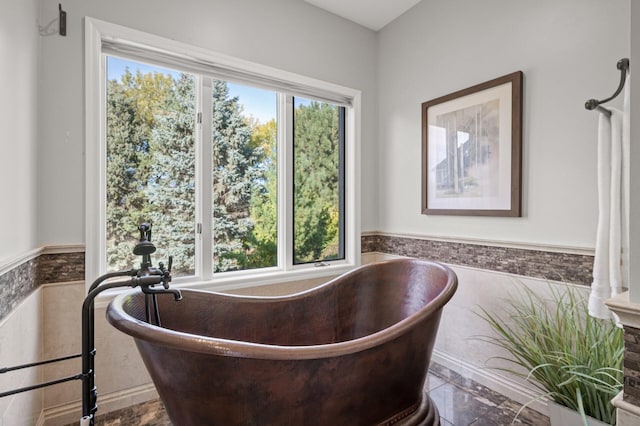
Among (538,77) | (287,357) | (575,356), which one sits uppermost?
(538,77)

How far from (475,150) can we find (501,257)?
71 centimetres

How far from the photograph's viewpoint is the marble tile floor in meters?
1.72

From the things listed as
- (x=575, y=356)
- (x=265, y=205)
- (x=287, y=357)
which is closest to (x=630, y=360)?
(x=575, y=356)

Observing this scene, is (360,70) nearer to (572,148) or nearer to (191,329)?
(572,148)

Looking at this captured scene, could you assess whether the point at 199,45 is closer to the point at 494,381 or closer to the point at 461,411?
the point at 461,411

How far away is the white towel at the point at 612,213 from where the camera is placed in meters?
1.38

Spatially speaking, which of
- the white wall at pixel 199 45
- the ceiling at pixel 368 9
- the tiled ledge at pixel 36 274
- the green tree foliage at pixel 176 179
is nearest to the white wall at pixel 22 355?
the tiled ledge at pixel 36 274

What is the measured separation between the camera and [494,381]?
2010mm

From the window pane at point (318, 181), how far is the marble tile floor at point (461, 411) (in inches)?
50.0

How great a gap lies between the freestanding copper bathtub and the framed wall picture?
648mm

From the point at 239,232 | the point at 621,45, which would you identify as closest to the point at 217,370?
the point at 239,232

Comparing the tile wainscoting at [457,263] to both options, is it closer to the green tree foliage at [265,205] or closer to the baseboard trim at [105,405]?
the baseboard trim at [105,405]

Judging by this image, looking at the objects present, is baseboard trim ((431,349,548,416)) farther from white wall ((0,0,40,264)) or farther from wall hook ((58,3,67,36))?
wall hook ((58,3,67,36))

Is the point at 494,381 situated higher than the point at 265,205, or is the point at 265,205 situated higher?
the point at 265,205
